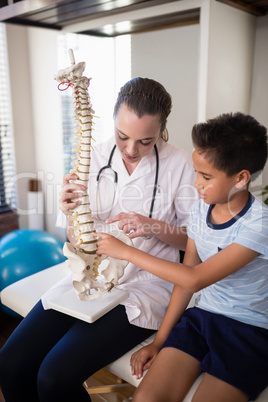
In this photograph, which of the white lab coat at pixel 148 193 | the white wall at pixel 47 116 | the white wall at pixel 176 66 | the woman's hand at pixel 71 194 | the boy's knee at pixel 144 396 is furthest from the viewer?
the white wall at pixel 47 116

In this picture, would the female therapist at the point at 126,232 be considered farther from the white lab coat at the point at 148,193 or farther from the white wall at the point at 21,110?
the white wall at the point at 21,110

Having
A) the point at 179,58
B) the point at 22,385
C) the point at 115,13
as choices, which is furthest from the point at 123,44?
the point at 22,385

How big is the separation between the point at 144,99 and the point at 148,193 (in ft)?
1.23

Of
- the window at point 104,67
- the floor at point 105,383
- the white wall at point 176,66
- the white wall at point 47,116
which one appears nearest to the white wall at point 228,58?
the white wall at point 176,66

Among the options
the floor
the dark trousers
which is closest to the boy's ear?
the dark trousers

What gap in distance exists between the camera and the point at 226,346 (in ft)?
3.58

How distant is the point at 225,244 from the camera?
116 centimetres

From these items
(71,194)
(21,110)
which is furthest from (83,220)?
(21,110)

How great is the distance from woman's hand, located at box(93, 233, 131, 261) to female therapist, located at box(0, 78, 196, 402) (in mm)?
119

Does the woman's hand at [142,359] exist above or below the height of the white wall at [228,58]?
below

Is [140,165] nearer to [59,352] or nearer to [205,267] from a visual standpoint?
[205,267]

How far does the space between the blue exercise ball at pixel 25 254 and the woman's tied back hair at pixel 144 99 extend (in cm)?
133

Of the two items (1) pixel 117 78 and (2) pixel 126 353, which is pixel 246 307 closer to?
(2) pixel 126 353

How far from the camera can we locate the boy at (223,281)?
1.03 metres
